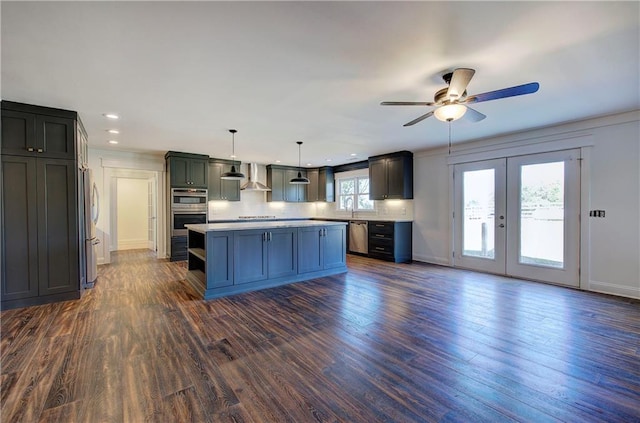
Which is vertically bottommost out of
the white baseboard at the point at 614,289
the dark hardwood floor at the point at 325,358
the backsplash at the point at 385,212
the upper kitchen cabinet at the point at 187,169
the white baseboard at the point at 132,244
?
the dark hardwood floor at the point at 325,358

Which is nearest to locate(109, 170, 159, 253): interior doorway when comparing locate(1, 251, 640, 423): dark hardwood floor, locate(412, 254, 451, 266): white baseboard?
locate(1, 251, 640, 423): dark hardwood floor

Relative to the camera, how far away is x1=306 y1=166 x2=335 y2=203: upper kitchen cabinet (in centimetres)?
865

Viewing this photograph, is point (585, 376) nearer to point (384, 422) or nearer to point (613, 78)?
point (384, 422)

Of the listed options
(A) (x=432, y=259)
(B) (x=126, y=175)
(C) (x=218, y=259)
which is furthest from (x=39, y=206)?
(A) (x=432, y=259)

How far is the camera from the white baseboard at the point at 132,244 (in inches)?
331

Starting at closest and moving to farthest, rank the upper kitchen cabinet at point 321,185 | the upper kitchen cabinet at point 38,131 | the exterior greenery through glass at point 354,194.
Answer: the upper kitchen cabinet at point 38,131, the exterior greenery through glass at point 354,194, the upper kitchen cabinet at point 321,185

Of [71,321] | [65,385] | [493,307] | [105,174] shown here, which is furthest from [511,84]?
[105,174]

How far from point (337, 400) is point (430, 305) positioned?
215cm

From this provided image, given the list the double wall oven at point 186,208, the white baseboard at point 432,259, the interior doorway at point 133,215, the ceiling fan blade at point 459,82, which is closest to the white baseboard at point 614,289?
the white baseboard at point 432,259

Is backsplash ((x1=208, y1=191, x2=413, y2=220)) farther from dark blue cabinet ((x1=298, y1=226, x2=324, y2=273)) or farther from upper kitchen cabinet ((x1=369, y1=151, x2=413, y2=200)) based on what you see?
dark blue cabinet ((x1=298, y1=226, x2=324, y2=273))

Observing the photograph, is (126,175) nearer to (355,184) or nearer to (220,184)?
(220,184)

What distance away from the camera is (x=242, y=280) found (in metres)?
4.14

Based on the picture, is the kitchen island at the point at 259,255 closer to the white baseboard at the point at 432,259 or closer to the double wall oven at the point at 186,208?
the double wall oven at the point at 186,208

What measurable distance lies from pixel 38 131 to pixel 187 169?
3.12m
